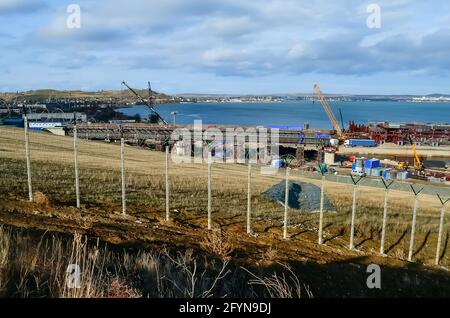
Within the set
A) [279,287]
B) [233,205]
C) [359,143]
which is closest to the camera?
[279,287]

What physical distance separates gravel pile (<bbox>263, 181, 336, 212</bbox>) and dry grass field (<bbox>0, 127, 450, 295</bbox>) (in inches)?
21.0

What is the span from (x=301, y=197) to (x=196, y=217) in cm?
624

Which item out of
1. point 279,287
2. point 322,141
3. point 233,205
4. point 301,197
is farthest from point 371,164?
point 279,287

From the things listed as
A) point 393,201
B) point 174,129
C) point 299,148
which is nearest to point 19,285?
point 393,201

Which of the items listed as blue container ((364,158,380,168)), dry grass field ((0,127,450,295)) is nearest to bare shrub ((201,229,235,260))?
dry grass field ((0,127,450,295))

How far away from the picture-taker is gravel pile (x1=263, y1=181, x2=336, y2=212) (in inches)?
730

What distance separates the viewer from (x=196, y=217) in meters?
15.0

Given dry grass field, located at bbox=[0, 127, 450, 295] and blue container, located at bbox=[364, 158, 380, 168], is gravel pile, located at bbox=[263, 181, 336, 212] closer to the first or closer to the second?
dry grass field, located at bbox=[0, 127, 450, 295]

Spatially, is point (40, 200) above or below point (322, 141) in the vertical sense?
above

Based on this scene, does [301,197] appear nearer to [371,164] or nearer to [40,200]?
[40,200]

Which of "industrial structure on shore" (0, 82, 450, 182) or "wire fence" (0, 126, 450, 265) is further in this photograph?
"industrial structure on shore" (0, 82, 450, 182)

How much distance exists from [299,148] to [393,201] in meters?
57.1

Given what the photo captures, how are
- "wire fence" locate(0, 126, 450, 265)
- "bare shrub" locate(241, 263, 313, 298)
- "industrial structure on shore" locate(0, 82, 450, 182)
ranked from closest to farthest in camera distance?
"bare shrub" locate(241, 263, 313, 298)
"wire fence" locate(0, 126, 450, 265)
"industrial structure on shore" locate(0, 82, 450, 182)
